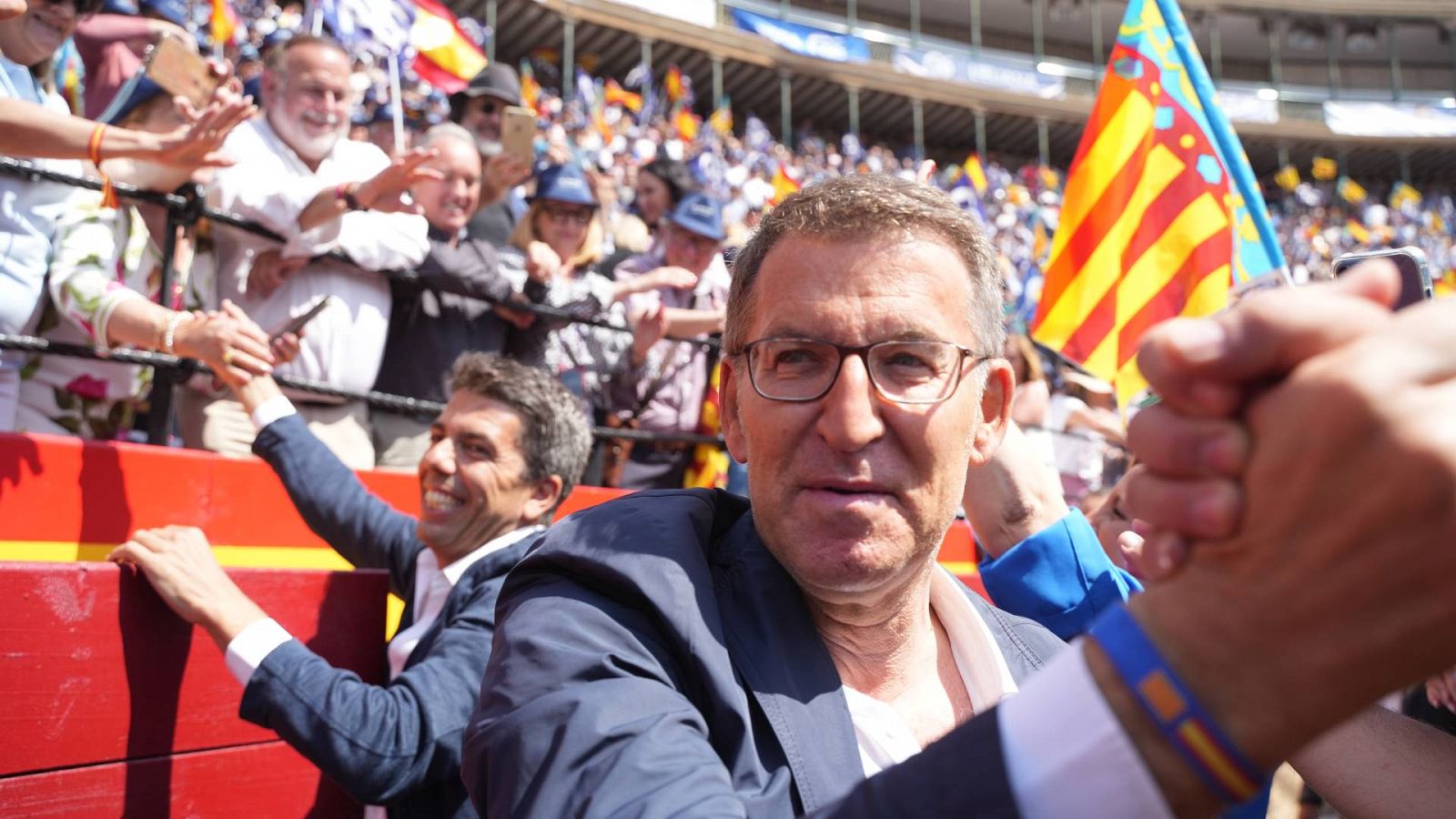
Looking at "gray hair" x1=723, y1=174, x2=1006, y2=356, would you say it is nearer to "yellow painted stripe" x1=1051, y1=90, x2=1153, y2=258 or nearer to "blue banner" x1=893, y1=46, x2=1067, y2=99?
"yellow painted stripe" x1=1051, y1=90, x2=1153, y2=258

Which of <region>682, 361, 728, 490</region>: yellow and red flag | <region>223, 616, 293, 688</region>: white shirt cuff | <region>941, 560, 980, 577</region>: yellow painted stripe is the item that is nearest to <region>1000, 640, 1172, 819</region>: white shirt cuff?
<region>223, 616, 293, 688</region>: white shirt cuff

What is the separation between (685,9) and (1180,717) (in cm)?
2804

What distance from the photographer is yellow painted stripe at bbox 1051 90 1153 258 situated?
416cm

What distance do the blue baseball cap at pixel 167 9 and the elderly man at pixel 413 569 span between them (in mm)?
2635

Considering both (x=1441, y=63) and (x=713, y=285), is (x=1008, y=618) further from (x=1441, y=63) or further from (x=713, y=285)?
(x=1441, y=63)

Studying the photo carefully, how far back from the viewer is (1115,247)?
4.11 meters

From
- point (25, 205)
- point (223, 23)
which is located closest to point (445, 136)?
point (25, 205)

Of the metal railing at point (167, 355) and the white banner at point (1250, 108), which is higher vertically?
the white banner at point (1250, 108)

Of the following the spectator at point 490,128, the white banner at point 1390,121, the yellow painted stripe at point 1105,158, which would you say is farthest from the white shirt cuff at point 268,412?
the white banner at point 1390,121

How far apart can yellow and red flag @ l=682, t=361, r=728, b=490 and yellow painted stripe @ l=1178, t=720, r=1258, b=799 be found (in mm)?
3726

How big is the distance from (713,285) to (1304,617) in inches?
167

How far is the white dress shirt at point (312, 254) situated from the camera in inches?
128

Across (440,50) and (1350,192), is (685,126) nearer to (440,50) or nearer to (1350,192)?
(440,50)

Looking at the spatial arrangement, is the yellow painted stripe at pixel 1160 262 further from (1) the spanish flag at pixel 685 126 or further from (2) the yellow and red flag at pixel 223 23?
(1) the spanish flag at pixel 685 126
